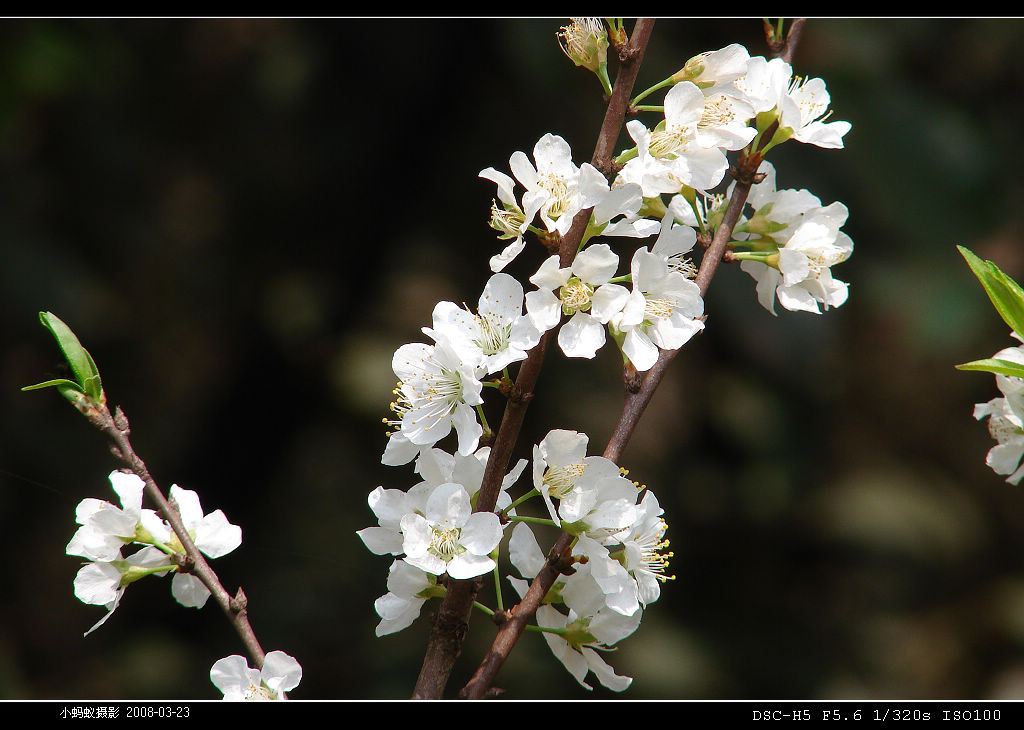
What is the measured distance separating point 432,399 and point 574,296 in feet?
0.51

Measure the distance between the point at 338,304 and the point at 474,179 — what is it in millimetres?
557

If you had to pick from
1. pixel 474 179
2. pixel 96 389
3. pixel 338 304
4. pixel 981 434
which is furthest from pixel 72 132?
pixel 981 434

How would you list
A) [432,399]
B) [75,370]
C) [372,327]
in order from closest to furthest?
[75,370], [432,399], [372,327]

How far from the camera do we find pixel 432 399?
0.73m

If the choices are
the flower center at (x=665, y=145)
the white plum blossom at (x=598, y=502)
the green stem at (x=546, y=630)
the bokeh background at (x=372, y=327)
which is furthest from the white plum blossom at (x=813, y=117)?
the bokeh background at (x=372, y=327)

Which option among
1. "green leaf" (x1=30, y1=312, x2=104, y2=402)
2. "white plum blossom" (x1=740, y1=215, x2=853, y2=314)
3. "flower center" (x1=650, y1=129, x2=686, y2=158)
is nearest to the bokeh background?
"white plum blossom" (x1=740, y1=215, x2=853, y2=314)

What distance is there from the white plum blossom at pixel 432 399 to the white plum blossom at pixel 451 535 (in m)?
0.04

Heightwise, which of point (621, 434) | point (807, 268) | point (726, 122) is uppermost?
point (726, 122)

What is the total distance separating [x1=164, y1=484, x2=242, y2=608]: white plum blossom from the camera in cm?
74

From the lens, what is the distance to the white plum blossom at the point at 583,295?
0.63 meters

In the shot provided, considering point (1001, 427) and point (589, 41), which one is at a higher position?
point (589, 41)

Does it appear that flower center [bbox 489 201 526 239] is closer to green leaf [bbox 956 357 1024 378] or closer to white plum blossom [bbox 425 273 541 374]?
white plum blossom [bbox 425 273 541 374]

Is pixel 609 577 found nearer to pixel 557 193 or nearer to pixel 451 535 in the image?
pixel 451 535

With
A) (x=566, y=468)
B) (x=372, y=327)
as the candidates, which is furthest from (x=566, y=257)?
(x=372, y=327)
